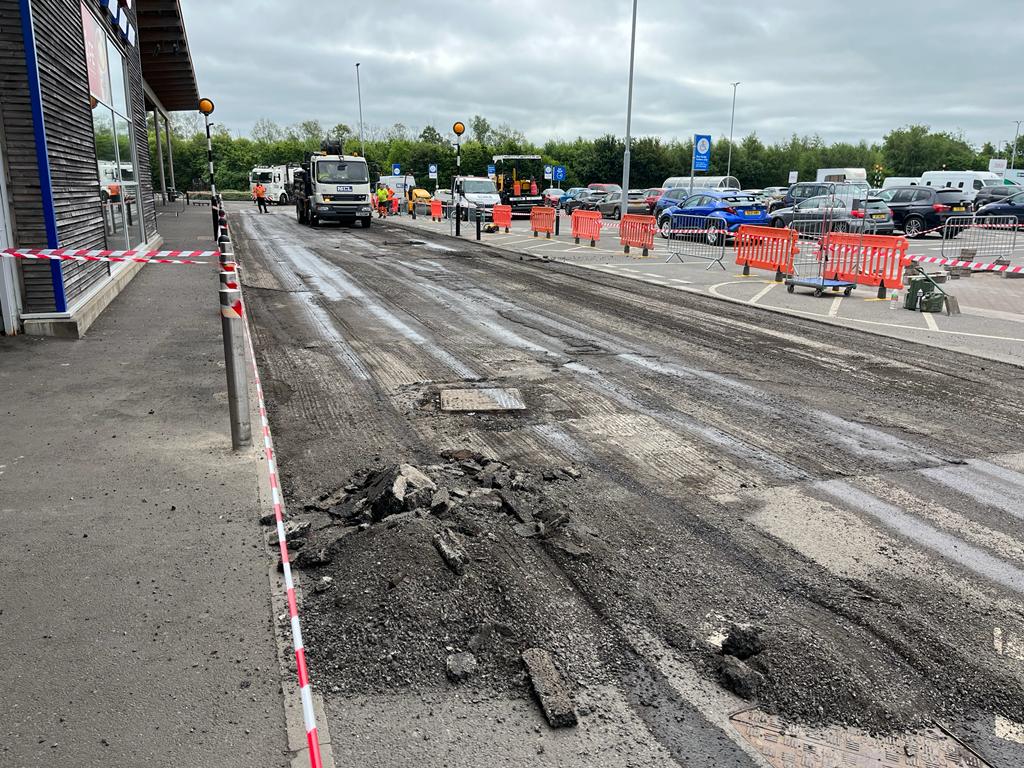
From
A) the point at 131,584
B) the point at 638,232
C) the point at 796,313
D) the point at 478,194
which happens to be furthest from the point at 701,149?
the point at 131,584

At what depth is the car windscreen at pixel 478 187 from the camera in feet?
131

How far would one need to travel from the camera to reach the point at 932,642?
354cm

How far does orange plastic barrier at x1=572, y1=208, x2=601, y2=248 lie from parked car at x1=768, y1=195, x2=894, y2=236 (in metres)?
6.07

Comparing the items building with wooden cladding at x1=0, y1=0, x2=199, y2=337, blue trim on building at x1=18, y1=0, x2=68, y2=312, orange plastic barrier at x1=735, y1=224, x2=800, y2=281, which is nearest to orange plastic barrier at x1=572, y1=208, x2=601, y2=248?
orange plastic barrier at x1=735, y1=224, x2=800, y2=281

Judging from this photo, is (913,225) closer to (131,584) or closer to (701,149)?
(701,149)

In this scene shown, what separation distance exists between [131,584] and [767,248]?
1692cm

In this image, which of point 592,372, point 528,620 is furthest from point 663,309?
point 528,620

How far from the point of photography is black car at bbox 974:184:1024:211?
3388cm

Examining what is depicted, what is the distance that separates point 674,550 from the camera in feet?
14.3

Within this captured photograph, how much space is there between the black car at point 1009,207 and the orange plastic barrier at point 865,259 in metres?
16.1

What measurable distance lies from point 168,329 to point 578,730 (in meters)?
8.90

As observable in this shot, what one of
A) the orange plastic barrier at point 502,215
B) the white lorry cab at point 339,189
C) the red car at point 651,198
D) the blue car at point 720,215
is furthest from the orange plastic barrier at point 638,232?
the red car at point 651,198

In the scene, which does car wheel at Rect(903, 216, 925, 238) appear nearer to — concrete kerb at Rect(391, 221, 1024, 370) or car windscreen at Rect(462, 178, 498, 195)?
concrete kerb at Rect(391, 221, 1024, 370)

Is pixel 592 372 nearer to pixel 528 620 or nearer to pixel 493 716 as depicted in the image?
pixel 528 620
